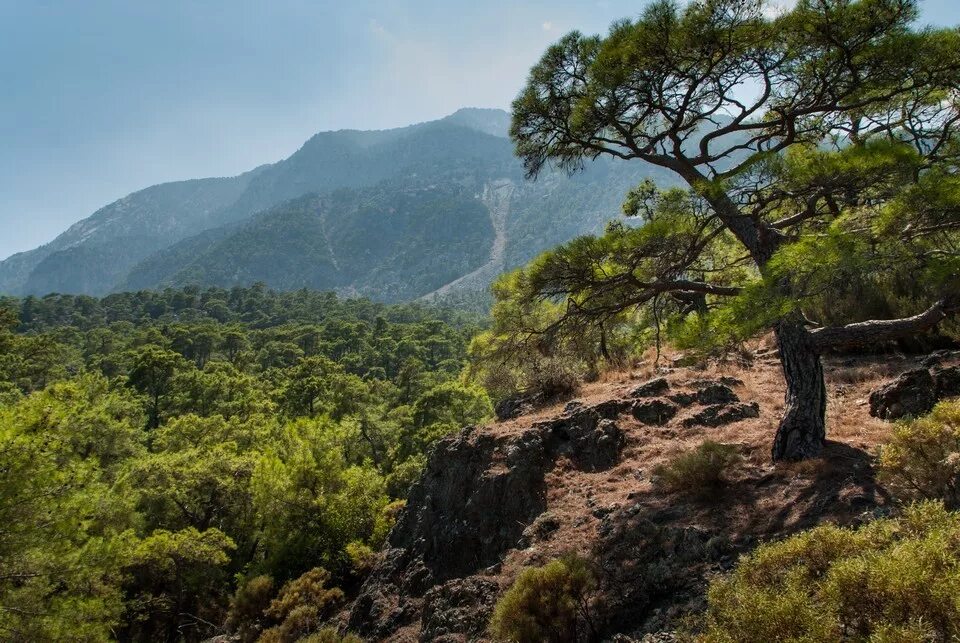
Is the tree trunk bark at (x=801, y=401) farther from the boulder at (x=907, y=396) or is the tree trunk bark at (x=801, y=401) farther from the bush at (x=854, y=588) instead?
the bush at (x=854, y=588)

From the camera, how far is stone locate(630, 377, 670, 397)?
8.85 m

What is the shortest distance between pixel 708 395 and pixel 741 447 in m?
1.90

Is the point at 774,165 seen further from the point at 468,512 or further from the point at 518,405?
the point at 518,405

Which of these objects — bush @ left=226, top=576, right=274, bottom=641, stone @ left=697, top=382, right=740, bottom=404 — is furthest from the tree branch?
bush @ left=226, top=576, right=274, bottom=641

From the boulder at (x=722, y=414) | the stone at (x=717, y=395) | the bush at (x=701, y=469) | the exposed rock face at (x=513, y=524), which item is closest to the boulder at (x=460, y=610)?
the exposed rock face at (x=513, y=524)

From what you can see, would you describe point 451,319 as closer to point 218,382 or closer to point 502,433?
point 218,382

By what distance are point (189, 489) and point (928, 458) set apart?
72.8ft

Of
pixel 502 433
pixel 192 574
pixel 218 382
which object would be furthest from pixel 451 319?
pixel 502 433

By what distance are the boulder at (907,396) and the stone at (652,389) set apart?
301 centimetres

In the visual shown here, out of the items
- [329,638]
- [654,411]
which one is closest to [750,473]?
[654,411]

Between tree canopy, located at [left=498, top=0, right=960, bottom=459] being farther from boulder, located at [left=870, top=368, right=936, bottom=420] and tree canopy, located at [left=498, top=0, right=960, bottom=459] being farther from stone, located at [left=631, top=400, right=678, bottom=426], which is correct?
stone, located at [left=631, top=400, right=678, bottom=426]

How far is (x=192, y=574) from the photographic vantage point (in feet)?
55.0

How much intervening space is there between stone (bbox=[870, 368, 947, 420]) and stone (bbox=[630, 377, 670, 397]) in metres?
3.01

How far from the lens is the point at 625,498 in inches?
257
